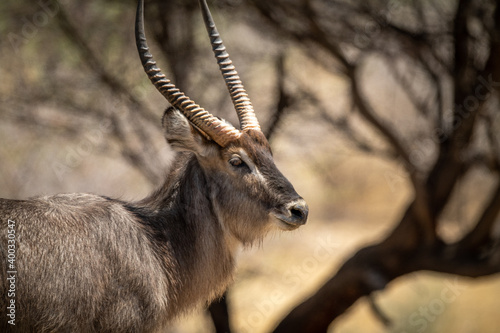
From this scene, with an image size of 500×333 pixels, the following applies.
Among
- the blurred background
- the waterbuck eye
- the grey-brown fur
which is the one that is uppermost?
the waterbuck eye

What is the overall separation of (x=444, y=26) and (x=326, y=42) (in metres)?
1.83

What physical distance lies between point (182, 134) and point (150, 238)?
808mm

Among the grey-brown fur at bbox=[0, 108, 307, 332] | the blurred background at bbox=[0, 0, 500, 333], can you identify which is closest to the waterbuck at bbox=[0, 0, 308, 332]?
the grey-brown fur at bbox=[0, 108, 307, 332]

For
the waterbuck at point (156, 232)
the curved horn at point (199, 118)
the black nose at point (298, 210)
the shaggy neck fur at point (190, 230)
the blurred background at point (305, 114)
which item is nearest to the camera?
the waterbuck at point (156, 232)

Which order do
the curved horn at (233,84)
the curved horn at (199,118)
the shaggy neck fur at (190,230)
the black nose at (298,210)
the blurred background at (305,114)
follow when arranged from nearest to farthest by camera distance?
the black nose at (298,210) → the curved horn at (199,118) → the shaggy neck fur at (190,230) → the curved horn at (233,84) → the blurred background at (305,114)

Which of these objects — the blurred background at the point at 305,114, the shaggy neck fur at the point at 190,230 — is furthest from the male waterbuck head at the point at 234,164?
the blurred background at the point at 305,114

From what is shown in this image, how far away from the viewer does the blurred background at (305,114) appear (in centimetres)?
741

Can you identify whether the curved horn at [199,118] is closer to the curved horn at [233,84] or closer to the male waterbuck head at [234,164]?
the male waterbuck head at [234,164]

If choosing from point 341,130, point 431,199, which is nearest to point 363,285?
point 431,199

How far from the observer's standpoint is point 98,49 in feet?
28.9

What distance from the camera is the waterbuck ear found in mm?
4668

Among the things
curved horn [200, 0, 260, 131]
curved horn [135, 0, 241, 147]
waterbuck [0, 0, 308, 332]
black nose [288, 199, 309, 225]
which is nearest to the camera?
waterbuck [0, 0, 308, 332]

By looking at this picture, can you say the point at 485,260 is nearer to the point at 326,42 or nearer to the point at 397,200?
the point at 326,42

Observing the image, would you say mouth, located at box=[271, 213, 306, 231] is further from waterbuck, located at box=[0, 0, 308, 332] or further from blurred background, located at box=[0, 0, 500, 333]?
blurred background, located at box=[0, 0, 500, 333]
